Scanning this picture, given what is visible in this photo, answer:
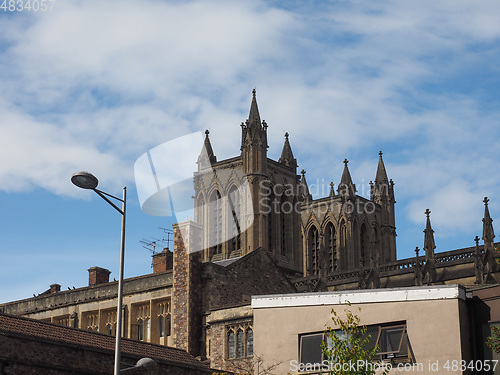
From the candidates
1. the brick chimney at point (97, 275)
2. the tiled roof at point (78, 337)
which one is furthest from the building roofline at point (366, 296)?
the brick chimney at point (97, 275)

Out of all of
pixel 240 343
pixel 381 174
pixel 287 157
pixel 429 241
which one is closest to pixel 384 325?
pixel 240 343

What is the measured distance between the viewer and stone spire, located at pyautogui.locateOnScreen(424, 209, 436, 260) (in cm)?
6419

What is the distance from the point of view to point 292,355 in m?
26.3

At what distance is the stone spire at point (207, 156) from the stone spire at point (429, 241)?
99.3 feet

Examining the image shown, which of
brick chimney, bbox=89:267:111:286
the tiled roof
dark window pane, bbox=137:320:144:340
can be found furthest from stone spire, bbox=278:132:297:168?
the tiled roof

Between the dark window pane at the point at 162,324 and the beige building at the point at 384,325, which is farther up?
the dark window pane at the point at 162,324

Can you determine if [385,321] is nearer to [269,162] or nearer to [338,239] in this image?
[269,162]

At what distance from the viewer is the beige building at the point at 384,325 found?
24.1 metres

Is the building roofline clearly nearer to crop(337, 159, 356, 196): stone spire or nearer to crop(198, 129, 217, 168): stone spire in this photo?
crop(198, 129, 217, 168): stone spire

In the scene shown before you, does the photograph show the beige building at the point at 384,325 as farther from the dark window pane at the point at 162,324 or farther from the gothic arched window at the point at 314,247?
the gothic arched window at the point at 314,247

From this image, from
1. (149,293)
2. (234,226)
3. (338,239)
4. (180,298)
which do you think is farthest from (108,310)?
(338,239)

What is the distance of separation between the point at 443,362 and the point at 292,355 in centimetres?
471

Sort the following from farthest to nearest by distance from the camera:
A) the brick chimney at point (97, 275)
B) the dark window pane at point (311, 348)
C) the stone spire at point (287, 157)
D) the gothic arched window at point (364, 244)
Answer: the gothic arched window at point (364, 244) < the stone spire at point (287, 157) < the brick chimney at point (97, 275) < the dark window pane at point (311, 348)

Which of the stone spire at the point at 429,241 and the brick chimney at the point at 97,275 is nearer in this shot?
the brick chimney at the point at 97,275
